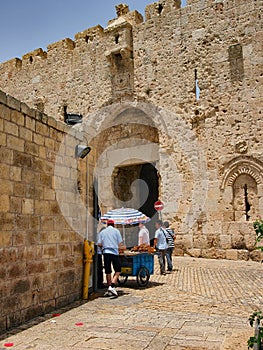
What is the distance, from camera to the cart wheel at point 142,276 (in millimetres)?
7393

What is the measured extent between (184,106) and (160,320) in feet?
31.4

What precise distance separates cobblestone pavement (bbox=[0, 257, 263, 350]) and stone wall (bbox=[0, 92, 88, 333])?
0.40 metres

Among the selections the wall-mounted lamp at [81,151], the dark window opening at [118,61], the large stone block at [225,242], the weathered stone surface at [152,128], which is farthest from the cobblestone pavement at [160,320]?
the dark window opening at [118,61]

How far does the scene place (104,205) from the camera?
52.6ft

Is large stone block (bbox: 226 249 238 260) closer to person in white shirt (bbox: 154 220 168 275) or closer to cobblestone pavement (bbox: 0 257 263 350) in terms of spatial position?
person in white shirt (bbox: 154 220 168 275)

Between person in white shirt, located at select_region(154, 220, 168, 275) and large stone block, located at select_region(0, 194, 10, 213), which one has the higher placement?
large stone block, located at select_region(0, 194, 10, 213)

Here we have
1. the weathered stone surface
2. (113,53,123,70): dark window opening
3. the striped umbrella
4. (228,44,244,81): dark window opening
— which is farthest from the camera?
(113,53,123,70): dark window opening

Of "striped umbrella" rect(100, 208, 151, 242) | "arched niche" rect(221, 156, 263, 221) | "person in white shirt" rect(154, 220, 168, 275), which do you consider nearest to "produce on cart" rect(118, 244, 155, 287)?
"person in white shirt" rect(154, 220, 168, 275)

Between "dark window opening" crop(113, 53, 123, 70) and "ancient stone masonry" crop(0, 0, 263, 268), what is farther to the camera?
"dark window opening" crop(113, 53, 123, 70)

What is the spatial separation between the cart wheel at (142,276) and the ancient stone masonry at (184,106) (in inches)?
195

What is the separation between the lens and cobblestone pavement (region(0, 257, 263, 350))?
401cm

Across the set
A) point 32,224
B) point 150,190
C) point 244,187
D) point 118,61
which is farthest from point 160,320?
point 150,190

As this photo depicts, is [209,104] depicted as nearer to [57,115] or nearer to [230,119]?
[230,119]

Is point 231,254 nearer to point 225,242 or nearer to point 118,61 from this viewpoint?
point 225,242
